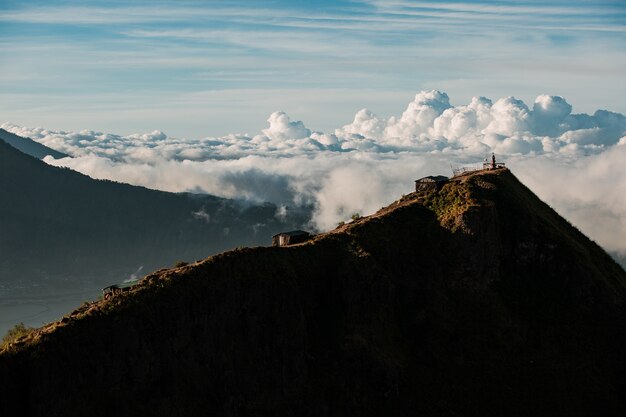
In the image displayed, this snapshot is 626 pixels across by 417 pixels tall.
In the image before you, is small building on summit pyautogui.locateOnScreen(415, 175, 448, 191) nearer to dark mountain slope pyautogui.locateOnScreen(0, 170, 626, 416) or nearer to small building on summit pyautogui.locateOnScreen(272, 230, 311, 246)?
dark mountain slope pyautogui.locateOnScreen(0, 170, 626, 416)

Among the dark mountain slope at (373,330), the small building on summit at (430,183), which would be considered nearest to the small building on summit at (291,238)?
the dark mountain slope at (373,330)

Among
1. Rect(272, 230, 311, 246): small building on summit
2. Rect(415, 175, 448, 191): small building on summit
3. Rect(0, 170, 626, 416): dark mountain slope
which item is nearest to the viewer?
Rect(0, 170, 626, 416): dark mountain slope

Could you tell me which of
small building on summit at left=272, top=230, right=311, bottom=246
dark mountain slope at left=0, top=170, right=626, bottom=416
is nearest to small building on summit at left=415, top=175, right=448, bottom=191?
dark mountain slope at left=0, top=170, right=626, bottom=416

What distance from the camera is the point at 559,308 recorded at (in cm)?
11712

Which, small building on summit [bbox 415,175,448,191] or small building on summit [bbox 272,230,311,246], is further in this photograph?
small building on summit [bbox 415,175,448,191]

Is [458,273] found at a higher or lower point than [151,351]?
higher

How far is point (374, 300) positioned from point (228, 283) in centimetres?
2095

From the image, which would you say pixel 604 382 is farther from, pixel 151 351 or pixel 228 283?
pixel 151 351

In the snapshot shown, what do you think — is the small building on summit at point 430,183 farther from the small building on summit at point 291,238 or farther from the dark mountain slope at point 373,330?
the small building on summit at point 291,238

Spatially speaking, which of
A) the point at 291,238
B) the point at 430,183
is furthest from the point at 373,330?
the point at 430,183

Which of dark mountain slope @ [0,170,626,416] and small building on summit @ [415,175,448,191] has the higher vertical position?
small building on summit @ [415,175,448,191]

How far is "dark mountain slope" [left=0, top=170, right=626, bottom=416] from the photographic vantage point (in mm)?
87688

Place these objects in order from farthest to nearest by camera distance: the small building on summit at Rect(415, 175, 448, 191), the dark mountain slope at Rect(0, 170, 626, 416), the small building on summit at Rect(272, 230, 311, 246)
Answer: the small building on summit at Rect(415, 175, 448, 191) → the small building on summit at Rect(272, 230, 311, 246) → the dark mountain slope at Rect(0, 170, 626, 416)

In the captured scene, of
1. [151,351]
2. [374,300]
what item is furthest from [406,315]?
[151,351]
